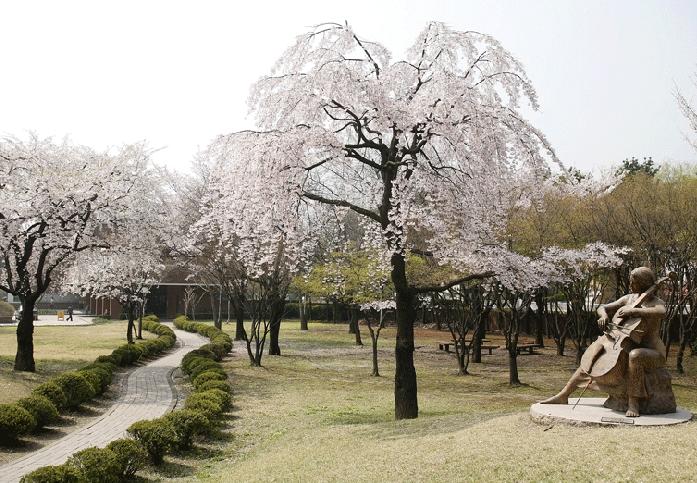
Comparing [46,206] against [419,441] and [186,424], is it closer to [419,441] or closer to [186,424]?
[186,424]

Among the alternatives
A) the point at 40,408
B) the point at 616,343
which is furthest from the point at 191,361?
the point at 616,343

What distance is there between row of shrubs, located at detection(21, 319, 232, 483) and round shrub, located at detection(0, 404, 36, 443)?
233 cm

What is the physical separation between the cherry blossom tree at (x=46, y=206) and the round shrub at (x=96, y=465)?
12.5m

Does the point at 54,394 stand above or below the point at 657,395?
below

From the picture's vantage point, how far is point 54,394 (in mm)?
14539

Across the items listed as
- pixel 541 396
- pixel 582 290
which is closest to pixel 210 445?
pixel 541 396

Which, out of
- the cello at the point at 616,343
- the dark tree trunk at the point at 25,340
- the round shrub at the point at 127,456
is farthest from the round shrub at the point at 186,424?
the dark tree trunk at the point at 25,340

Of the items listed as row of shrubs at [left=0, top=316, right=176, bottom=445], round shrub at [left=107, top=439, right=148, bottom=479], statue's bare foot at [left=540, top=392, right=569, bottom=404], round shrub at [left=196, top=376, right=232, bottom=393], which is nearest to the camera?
round shrub at [left=107, top=439, right=148, bottom=479]

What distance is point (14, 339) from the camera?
115 feet

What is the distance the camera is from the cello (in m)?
8.99

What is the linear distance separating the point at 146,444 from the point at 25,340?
12288 millimetres

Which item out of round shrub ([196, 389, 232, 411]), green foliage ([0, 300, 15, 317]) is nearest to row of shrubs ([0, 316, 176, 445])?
round shrub ([196, 389, 232, 411])

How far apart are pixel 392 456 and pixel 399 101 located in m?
6.94

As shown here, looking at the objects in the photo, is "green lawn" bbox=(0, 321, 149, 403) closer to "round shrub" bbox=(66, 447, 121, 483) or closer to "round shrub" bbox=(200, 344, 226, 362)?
"round shrub" bbox=(200, 344, 226, 362)
